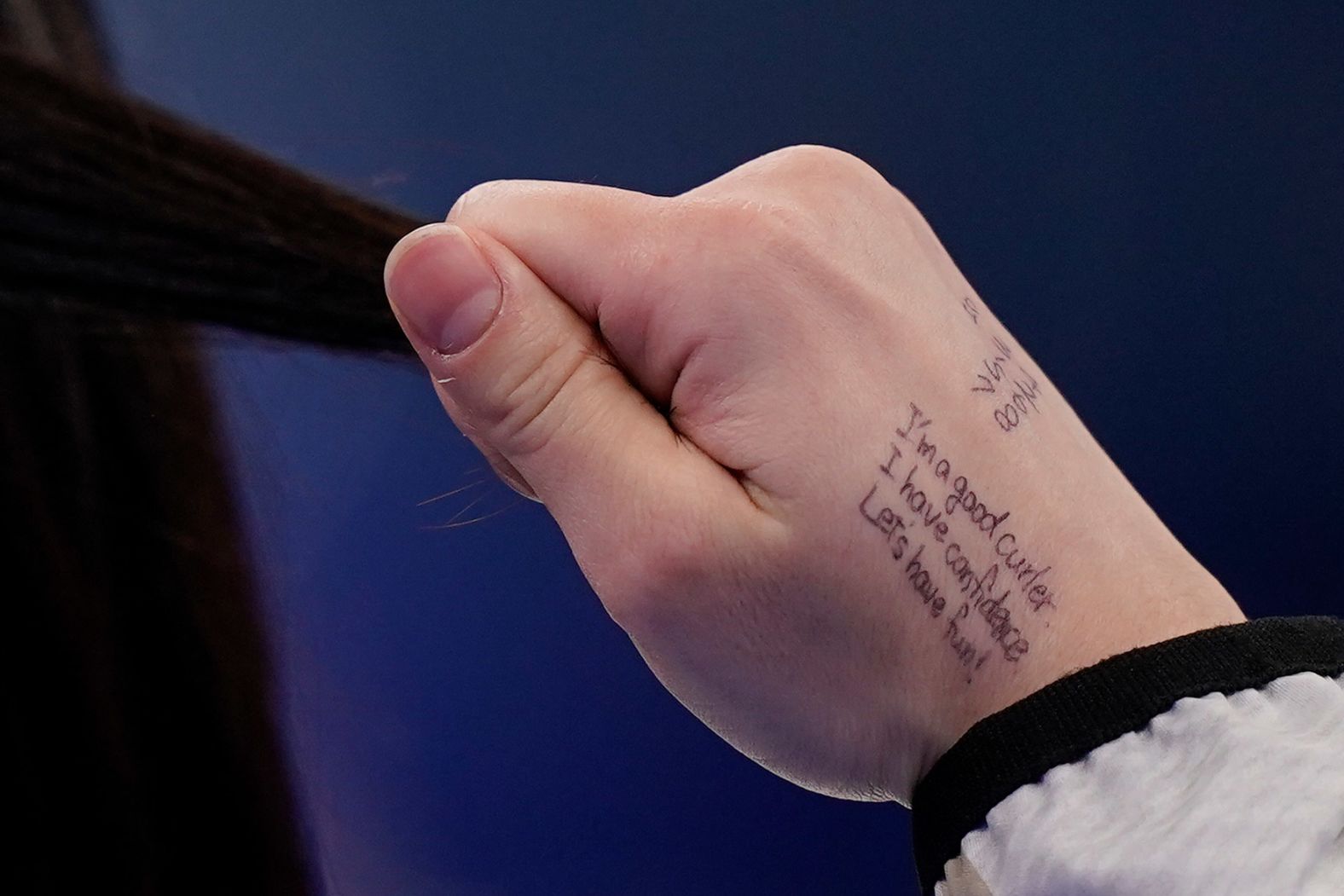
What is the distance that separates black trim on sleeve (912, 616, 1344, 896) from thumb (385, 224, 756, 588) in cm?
19

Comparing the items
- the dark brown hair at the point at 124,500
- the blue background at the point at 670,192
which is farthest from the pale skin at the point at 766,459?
the blue background at the point at 670,192

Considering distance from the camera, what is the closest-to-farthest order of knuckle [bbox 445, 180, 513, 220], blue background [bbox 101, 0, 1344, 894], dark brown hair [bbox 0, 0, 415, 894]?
dark brown hair [bbox 0, 0, 415, 894] → knuckle [bbox 445, 180, 513, 220] → blue background [bbox 101, 0, 1344, 894]

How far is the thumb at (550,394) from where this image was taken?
19.6 inches

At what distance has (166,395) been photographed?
20.1 inches

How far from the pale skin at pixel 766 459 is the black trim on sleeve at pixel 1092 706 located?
0.10ft

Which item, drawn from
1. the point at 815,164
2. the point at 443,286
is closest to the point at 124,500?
the point at 443,286

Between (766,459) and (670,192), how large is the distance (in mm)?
695

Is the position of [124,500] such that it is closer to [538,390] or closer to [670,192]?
[538,390]

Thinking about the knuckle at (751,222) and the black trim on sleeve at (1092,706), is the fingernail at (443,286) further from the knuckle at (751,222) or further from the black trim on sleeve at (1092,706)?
the black trim on sleeve at (1092,706)

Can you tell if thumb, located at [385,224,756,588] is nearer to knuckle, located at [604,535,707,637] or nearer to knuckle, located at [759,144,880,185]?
knuckle, located at [604,535,707,637]

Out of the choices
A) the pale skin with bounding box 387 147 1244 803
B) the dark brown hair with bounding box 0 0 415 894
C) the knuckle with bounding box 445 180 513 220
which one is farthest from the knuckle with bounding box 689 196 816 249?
the dark brown hair with bounding box 0 0 415 894

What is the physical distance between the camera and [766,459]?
504 millimetres

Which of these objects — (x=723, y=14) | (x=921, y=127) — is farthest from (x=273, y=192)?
(x=921, y=127)

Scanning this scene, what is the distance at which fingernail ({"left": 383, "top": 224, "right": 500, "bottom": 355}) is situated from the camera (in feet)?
1.63
